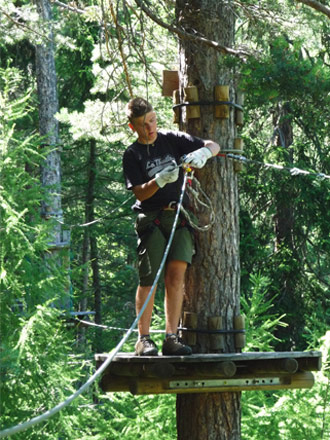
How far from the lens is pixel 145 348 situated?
14.4ft

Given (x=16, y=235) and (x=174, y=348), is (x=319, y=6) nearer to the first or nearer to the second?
(x=174, y=348)

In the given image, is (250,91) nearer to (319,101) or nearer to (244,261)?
(319,101)

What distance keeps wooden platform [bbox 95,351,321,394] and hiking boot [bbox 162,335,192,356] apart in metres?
0.06

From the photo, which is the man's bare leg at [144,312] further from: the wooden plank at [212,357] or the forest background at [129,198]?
the forest background at [129,198]

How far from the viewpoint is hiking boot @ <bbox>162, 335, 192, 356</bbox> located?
171 inches

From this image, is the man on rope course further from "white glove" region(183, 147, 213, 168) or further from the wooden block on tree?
the wooden block on tree

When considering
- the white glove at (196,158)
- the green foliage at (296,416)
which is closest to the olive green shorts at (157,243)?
the white glove at (196,158)

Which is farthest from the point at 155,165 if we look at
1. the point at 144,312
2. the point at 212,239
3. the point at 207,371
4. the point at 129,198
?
the point at 129,198

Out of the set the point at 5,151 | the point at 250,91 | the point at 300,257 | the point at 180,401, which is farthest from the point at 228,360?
the point at 300,257

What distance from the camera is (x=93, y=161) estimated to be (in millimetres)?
14555

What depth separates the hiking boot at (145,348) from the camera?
4.38 metres

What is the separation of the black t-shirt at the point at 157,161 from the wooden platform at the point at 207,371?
3.12ft

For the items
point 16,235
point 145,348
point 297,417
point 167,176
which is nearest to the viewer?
point 167,176

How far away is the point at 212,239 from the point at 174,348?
85cm
